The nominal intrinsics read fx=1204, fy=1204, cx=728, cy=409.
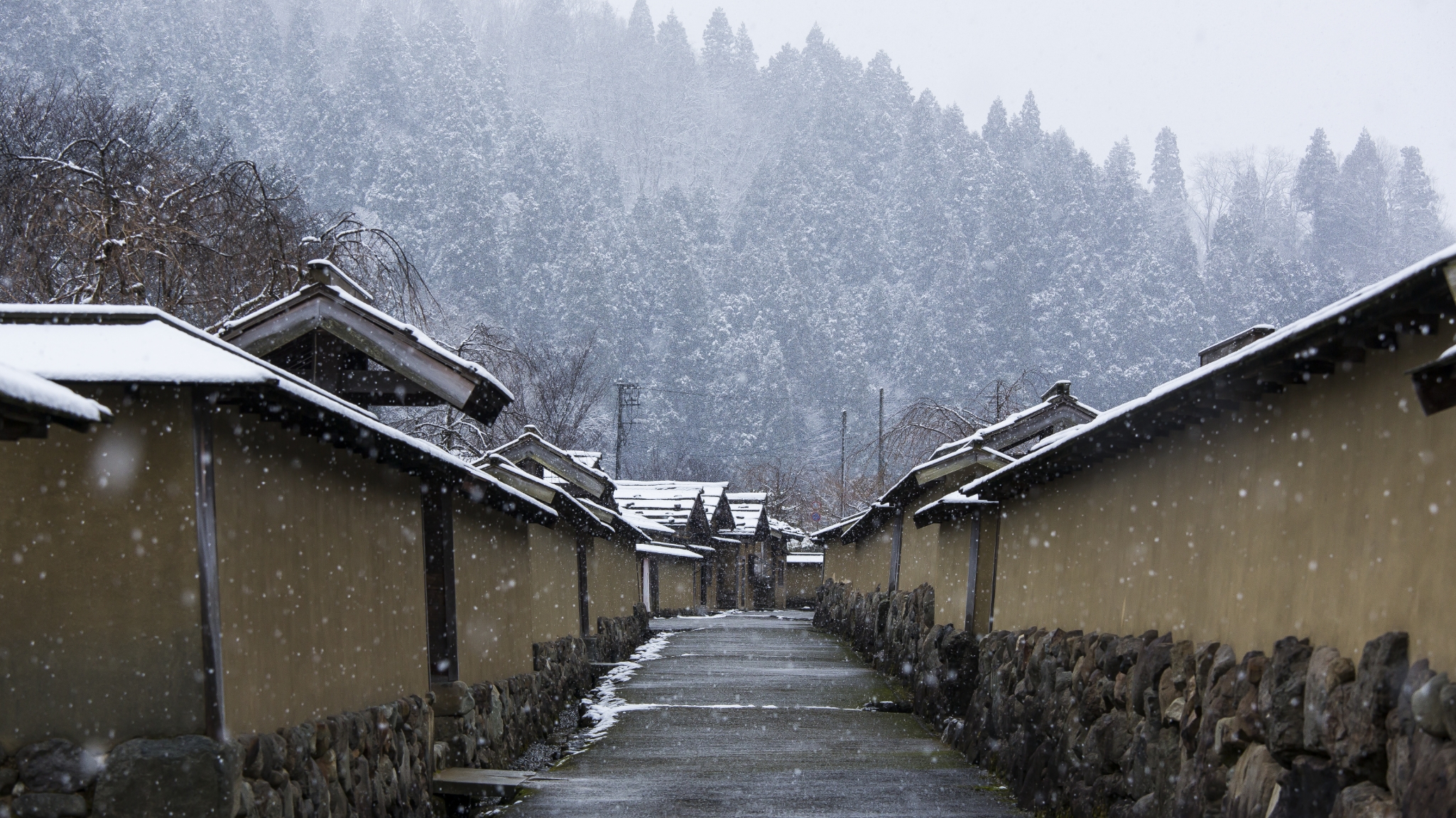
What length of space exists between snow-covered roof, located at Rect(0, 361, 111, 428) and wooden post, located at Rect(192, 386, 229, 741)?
4.46 feet

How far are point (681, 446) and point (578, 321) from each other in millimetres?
11152

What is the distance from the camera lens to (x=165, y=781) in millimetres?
5328

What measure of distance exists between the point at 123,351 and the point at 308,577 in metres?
1.93

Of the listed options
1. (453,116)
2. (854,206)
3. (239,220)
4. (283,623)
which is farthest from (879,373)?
(283,623)

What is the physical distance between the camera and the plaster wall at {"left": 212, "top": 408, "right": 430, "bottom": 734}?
19.4ft

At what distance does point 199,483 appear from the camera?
554 centimetres

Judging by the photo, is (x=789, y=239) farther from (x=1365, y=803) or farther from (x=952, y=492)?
(x=1365, y=803)

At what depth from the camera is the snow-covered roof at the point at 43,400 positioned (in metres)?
3.59

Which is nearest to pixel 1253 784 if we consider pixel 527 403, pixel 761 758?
pixel 761 758

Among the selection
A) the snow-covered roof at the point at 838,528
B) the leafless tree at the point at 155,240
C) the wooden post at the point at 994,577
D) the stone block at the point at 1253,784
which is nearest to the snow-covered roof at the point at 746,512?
the snow-covered roof at the point at 838,528

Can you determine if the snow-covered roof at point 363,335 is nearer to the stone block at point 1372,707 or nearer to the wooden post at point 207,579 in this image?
the wooden post at point 207,579

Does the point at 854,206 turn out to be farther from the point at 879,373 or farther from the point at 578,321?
the point at 578,321

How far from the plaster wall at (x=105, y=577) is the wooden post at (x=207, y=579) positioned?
3cm

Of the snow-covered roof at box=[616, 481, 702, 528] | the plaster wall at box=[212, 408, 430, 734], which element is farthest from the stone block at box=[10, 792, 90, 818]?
the snow-covered roof at box=[616, 481, 702, 528]
